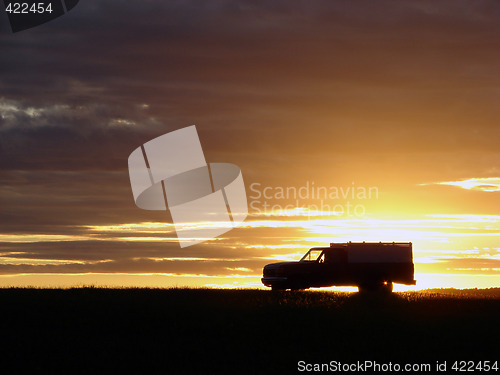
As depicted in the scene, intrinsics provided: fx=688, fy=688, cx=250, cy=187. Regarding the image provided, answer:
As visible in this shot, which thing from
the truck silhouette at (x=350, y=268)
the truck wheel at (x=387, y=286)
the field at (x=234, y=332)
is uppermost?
the field at (x=234, y=332)

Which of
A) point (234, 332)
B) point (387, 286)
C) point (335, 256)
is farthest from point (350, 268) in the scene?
point (234, 332)

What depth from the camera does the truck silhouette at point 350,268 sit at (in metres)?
29.3

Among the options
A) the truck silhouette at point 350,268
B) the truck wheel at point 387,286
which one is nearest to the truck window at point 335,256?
the truck silhouette at point 350,268

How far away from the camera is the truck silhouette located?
1153 inches

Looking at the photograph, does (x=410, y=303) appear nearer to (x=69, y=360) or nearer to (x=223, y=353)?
(x=223, y=353)

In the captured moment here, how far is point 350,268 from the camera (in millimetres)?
29969

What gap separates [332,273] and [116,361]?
15957 mm

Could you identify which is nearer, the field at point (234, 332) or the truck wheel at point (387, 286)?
the field at point (234, 332)

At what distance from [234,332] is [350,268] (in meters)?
12.4

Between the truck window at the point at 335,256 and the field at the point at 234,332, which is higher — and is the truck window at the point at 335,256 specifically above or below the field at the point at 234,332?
below

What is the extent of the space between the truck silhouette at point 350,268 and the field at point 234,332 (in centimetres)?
335

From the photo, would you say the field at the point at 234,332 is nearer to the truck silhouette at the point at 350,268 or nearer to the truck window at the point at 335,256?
the truck silhouette at the point at 350,268

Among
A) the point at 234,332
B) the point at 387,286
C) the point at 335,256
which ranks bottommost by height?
the point at 387,286

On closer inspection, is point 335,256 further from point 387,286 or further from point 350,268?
point 387,286
